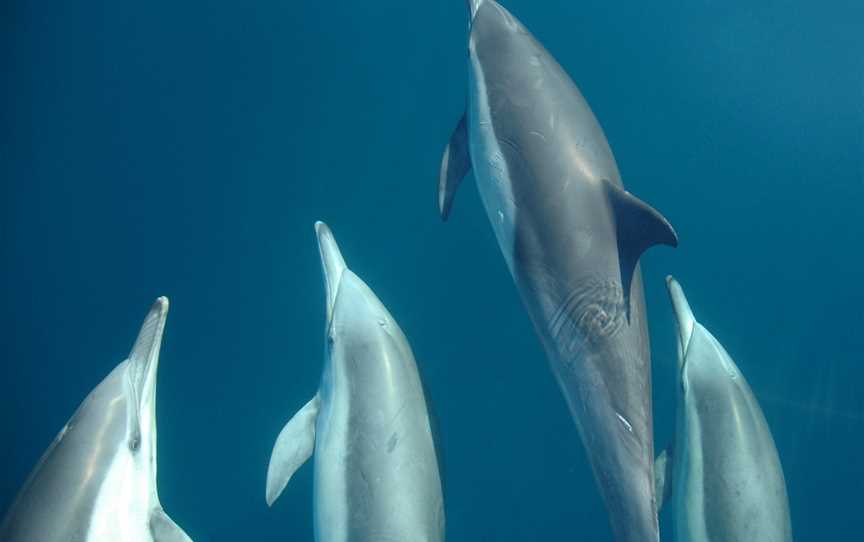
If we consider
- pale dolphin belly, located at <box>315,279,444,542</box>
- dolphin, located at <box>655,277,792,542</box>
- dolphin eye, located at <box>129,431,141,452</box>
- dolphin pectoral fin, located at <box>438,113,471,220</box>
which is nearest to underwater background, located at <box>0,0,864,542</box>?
dolphin pectoral fin, located at <box>438,113,471,220</box>

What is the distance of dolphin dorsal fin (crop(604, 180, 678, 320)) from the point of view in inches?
108

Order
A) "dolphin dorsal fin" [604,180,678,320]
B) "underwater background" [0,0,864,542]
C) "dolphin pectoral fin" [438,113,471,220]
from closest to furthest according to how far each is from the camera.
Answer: "dolphin dorsal fin" [604,180,678,320]
"dolphin pectoral fin" [438,113,471,220]
"underwater background" [0,0,864,542]

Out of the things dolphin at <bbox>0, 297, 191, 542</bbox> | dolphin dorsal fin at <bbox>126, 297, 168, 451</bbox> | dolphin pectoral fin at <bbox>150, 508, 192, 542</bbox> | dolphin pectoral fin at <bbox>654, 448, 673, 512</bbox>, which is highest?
dolphin dorsal fin at <bbox>126, 297, 168, 451</bbox>

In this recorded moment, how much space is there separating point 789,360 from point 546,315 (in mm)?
3137

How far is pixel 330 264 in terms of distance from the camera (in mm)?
3732

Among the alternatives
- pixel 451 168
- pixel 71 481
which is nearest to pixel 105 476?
pixel 71 481

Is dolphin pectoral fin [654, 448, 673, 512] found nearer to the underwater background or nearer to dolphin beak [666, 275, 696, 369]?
dolphin beak [666, 275, 696, 369]

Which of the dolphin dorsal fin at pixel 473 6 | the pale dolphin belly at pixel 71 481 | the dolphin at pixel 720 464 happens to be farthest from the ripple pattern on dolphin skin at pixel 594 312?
the pale dolphin belly at pixel 71 481

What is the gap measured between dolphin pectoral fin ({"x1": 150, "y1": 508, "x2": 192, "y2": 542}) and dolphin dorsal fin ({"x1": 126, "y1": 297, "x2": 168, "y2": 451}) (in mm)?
292

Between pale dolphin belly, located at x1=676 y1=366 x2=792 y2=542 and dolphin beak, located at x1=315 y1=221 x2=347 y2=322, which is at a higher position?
dolphin beak, located at x1=315 y1=221 x2=347 y2=322

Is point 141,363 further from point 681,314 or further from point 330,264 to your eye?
point 681,314

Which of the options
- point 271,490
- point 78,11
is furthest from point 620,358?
point 78,11

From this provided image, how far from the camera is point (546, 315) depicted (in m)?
2.94

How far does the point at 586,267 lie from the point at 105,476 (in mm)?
1985
